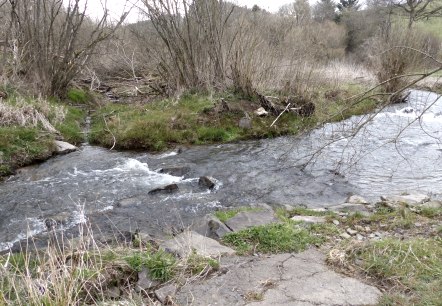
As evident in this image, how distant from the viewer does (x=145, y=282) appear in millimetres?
3391

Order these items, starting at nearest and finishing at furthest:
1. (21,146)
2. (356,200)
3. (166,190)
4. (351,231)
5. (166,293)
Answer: (166,293)
(351,231)
(356,200)
(166,190)
(21,146)

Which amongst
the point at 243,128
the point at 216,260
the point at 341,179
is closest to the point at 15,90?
the point at 243,128

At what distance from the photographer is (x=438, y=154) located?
9.84 m

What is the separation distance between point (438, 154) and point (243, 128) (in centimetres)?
506

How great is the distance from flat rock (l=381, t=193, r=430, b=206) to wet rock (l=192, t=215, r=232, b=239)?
2821mm

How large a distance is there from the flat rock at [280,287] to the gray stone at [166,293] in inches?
2.1

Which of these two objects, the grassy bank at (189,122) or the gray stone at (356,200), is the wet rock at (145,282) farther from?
the grassy bank at (189,122)

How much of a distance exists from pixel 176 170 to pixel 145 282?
5.33 metres

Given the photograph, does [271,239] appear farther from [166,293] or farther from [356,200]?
[356,200]

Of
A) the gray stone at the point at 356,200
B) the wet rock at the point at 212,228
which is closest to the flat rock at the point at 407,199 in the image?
the gray stone at the point at 356,200

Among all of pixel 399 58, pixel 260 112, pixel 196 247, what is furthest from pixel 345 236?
pixel 399 58

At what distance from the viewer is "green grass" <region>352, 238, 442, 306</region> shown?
316 cm

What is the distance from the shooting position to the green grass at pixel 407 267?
3.16 m

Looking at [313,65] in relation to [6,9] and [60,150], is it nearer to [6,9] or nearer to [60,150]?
[60,150]
